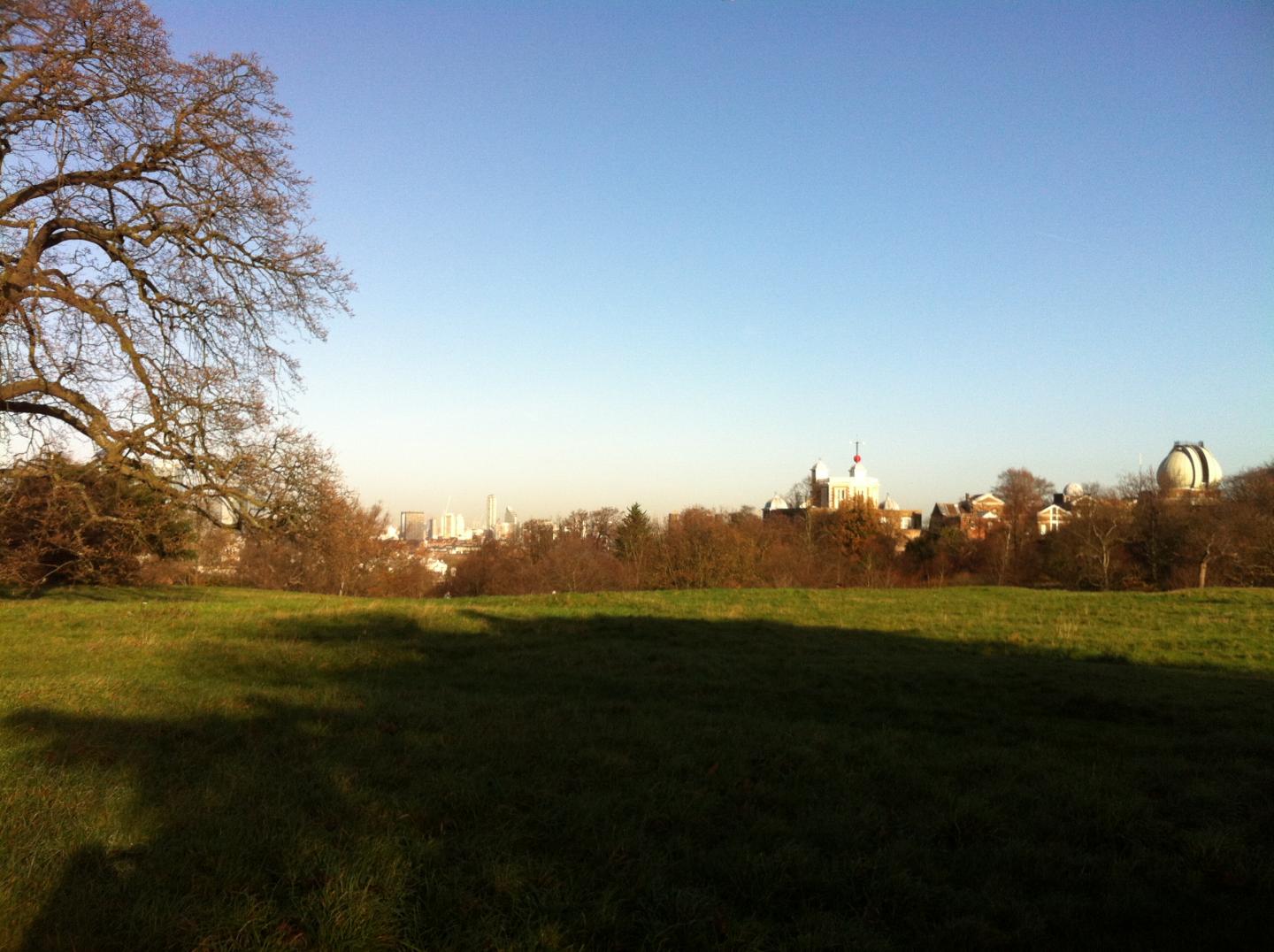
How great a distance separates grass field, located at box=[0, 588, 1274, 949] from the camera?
3596mm

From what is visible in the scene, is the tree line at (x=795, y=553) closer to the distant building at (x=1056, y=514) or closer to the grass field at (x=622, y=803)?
the distant building at (x=1056, y=514)

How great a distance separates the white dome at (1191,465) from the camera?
81.9 metres

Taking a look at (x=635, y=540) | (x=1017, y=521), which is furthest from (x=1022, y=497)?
(x=635, y=540)

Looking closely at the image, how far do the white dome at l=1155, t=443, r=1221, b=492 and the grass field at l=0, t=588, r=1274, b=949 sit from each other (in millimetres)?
84242

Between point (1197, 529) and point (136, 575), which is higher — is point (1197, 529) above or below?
above

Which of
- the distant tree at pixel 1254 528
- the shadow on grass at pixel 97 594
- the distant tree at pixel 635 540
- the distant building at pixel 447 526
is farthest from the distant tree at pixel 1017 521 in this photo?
the distant building at pixel 447 526

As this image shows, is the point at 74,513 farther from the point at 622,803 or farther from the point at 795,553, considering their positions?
the point at 795,553

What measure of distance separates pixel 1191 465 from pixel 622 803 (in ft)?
311

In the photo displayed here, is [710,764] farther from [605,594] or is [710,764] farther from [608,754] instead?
[605,594]

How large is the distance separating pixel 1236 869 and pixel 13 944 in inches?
214

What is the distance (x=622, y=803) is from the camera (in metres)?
4.99

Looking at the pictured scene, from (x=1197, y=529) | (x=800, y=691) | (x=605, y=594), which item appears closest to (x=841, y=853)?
(x=800, y=691)

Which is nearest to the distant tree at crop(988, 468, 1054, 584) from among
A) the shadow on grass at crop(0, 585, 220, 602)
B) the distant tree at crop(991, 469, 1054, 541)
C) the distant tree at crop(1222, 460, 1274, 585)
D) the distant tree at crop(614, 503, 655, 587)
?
the distant tree at crop(991, 469, 1054, 541)

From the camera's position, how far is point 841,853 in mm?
4398
